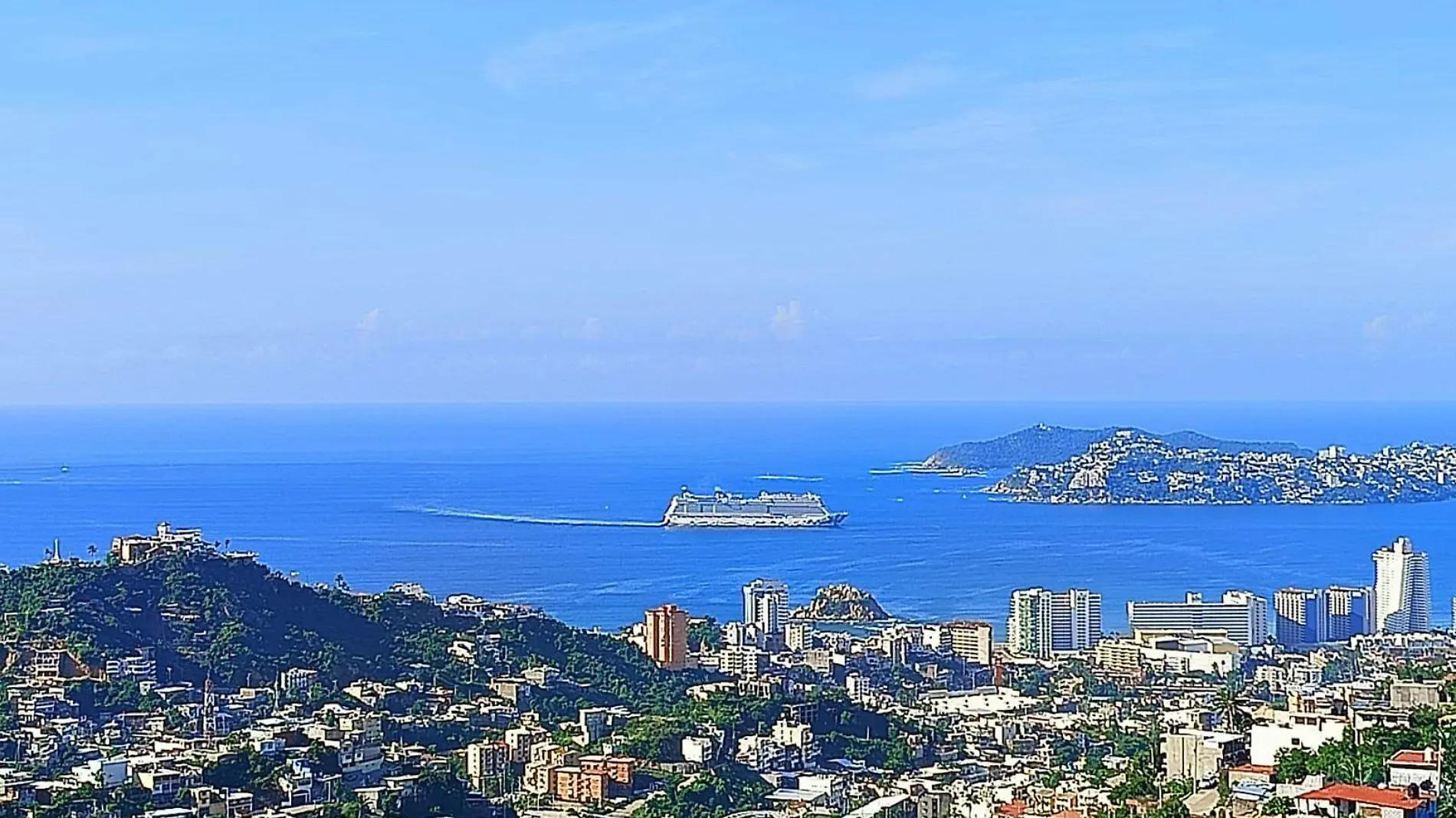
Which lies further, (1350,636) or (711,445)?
(711,445)

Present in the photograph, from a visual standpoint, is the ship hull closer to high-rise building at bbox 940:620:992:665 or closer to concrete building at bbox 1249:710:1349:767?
high-rise building at bbox 940:620:992:665

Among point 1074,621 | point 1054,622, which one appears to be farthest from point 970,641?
point 1074,621

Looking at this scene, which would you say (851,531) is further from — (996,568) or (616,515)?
(996,568)

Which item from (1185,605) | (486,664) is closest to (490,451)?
(1185,605)

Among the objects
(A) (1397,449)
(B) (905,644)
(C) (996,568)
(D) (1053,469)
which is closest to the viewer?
(B) (905,644)

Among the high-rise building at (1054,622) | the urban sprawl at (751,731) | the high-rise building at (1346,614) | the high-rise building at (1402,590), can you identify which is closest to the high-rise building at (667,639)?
the urban sprawl at (751,731)

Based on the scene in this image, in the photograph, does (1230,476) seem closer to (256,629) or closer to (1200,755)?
(256,629)
